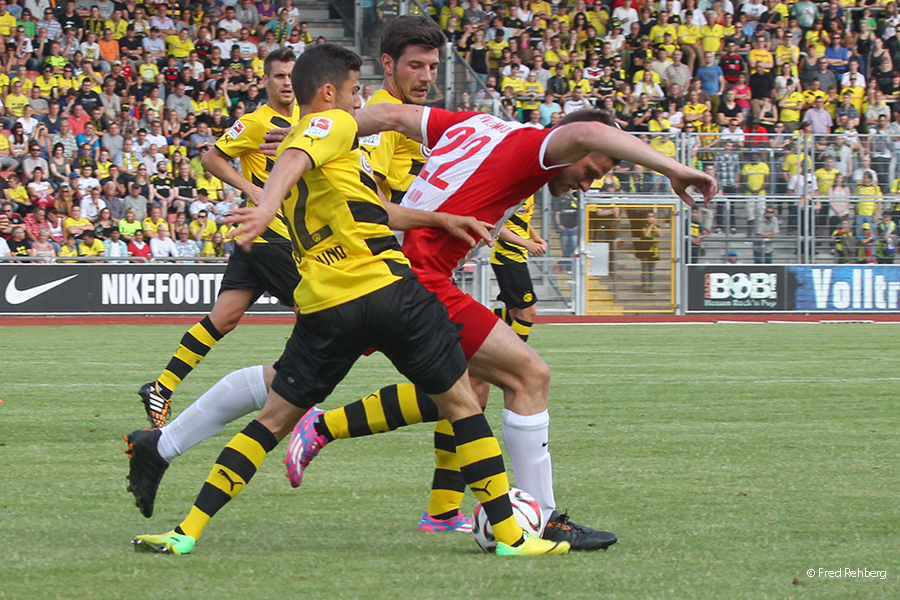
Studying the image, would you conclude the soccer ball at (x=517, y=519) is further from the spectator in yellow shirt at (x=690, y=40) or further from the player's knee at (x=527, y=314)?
the spectator in yellow shirt at (x=690, y=40)

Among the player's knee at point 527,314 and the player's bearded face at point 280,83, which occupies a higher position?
the player's bearded face at point 280,83

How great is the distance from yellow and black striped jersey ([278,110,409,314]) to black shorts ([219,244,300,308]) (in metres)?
2.81

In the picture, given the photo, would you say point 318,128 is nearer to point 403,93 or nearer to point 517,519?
point 517,519

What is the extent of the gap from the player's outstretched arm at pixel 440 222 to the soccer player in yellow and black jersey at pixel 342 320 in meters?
0.18

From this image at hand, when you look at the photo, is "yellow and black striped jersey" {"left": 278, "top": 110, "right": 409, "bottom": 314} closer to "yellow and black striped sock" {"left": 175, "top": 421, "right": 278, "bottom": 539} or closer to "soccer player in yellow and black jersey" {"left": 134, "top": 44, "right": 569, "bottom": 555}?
"soccer player in yellow and black jersey" {"left": 134, "top": 44, "right": 569, "bottom": 555}

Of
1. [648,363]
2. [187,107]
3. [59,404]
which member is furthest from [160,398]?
[187,107]

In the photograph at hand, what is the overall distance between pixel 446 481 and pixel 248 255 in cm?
290

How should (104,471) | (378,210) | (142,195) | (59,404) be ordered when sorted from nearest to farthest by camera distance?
(378,210), (104,471), (59,404), (142,195)

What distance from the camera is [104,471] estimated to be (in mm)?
5777

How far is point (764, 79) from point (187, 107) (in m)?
12.2

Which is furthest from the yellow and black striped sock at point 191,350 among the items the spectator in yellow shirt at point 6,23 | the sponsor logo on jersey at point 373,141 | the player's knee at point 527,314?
the spectator in yellow shirt at point 6,23

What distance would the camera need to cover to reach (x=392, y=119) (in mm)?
4656

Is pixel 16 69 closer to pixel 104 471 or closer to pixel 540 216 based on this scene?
pixel 540 216

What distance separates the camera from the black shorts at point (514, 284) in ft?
36.4
